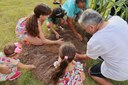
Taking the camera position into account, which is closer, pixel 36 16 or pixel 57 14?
pixel 36 16

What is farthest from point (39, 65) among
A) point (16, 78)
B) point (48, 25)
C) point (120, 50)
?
point (120, 50)

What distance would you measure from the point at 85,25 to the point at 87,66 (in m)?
0.90

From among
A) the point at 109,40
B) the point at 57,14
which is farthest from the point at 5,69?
the point at 57,14

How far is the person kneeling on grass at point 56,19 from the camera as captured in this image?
3447 mm

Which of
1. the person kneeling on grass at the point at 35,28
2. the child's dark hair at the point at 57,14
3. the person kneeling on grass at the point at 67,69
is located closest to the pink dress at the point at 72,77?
the person kneeling on grass at the point at 67,69

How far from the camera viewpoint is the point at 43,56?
3.09m

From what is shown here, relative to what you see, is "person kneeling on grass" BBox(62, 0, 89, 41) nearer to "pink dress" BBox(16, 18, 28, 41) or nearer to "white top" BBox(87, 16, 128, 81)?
"pink dress" BBox(16, 18, 28, 41)

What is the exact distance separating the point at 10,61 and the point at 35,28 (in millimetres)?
664

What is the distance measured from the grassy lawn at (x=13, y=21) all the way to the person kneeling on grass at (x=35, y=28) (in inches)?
12.1

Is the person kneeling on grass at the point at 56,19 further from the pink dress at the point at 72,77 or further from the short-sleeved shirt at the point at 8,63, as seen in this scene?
the pink dress at the point at 72,77

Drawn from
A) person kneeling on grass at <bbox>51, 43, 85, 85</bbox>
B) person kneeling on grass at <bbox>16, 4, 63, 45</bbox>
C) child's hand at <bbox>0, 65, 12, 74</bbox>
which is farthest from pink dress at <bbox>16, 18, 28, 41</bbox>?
person kneeling on grass at <bbox>51, 43, 85, 85</bbox>

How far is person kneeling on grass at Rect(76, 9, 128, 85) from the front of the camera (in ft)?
7.43

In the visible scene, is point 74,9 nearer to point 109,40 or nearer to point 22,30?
point 22,30

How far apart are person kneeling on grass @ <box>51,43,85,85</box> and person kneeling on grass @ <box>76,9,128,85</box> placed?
0.22 m
